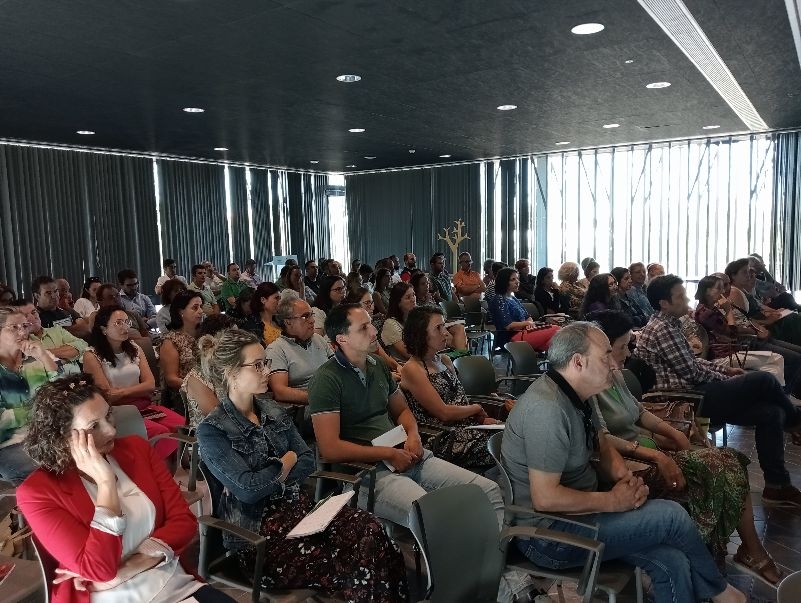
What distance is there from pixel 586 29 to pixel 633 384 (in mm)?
2543

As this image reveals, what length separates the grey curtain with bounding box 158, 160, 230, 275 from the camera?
1141 centimetres

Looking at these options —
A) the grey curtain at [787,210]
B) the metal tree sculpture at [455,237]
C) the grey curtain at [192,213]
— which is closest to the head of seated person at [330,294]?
the grey curtain at [192,213]

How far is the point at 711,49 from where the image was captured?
5.08m

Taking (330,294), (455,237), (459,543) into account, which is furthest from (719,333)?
(455,237)

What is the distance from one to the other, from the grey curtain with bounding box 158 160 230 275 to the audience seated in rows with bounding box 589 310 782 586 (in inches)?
398

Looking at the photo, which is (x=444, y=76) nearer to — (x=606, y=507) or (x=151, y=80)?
(x=151, y=80)

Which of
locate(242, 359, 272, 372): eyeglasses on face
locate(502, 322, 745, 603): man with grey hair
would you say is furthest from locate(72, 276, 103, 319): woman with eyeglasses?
locate(502, 322, 745, 603): man with grey hair

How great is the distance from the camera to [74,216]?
999 centimetres

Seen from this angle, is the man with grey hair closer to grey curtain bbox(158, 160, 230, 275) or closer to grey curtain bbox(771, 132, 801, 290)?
grey curtain bbox(771, 132, 801, 290)

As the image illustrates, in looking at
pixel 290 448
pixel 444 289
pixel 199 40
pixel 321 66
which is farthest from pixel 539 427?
pixel 444 289

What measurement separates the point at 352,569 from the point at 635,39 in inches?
170

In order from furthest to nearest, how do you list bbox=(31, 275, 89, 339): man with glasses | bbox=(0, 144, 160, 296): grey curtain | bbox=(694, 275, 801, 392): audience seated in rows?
bbox=(0, 144, 160, 296): grey curtain
bbox=(31, 275, 89, 339): man with glasses
bbox=(694, 275, 801, 392): audience seated in rows

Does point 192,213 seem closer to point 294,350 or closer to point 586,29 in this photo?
point 294,350

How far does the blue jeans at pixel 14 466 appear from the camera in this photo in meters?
2.87
